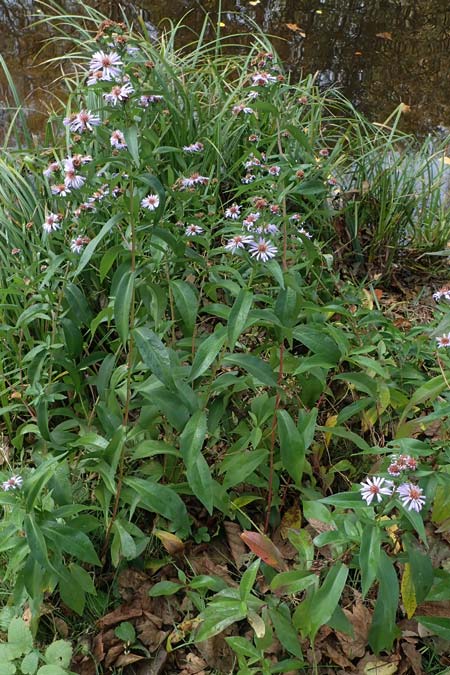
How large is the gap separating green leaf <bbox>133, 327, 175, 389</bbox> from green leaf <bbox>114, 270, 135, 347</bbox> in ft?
0.15

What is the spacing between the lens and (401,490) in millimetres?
1220

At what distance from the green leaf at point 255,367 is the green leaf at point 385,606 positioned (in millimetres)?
453

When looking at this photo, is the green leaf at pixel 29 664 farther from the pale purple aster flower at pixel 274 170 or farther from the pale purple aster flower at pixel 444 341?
the pale purple aster flower at pixel 274 170

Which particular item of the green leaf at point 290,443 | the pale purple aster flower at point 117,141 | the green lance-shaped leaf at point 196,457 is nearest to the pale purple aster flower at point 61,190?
the pale purple aster flower at point 117,141

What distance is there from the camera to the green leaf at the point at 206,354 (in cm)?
143

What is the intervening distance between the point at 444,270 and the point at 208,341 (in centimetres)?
182

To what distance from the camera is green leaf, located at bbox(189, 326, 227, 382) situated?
4.70 ft

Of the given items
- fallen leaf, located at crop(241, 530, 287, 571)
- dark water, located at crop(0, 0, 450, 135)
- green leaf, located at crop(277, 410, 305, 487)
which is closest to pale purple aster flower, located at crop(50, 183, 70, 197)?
green leaf, located at crop(277, 410, 305, 487)

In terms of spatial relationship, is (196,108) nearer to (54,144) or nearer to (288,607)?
(54,144)

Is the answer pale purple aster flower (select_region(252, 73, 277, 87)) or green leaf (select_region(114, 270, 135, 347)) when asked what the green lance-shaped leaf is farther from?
pale purple aster flower (select_region(252, 73, 277, 87))

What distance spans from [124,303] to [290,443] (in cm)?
54

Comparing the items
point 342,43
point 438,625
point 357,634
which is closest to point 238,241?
point 438,625

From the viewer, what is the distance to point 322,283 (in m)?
2.28

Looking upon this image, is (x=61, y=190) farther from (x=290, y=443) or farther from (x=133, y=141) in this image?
(x=290, y=443)
